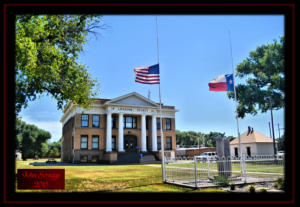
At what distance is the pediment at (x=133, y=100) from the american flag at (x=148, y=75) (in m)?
26.4

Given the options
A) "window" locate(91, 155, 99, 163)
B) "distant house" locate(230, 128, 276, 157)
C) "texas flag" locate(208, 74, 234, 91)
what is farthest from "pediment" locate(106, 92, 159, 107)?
"texas flag" locate(208, 74, 234, 91)

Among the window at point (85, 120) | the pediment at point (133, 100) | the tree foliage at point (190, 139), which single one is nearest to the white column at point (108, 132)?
the pediment at point (133, 100)

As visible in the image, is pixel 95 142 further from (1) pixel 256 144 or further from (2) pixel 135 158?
(1) pixel 256 144

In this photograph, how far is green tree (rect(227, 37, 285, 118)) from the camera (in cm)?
3478

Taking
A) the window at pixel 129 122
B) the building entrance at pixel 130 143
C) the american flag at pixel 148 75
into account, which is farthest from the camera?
the window at pixel 129 122

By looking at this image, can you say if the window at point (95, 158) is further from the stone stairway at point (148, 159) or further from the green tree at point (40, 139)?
the green tree at point (40, 139)

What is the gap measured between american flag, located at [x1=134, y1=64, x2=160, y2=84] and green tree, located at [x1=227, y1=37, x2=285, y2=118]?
24.7 m

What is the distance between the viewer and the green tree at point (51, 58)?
11.1m

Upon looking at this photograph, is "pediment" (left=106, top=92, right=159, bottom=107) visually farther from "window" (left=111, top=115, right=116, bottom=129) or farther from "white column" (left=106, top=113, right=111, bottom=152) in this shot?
"window" (left=111, top=115, right=116, bottom=129)

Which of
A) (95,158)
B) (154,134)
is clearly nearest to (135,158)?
(154,134)
